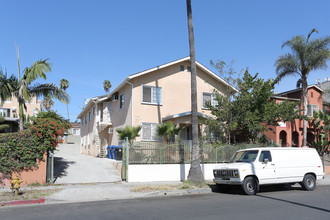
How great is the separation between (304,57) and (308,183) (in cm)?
1222

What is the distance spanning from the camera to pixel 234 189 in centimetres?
1373

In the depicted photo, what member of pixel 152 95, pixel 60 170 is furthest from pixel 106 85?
pixel 60 170

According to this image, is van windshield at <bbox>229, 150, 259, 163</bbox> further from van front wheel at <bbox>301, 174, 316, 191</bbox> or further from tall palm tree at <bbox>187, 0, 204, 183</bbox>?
van front wheel at <bbox>301, 174, 316, 191</bbox>

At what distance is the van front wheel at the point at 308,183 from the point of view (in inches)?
513

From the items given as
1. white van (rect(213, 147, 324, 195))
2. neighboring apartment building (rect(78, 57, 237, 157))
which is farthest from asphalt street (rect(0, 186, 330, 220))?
neighboring apartment building (rect(78, 57, 237, 157))

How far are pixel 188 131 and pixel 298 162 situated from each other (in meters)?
9.61

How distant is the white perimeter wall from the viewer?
14594 mm

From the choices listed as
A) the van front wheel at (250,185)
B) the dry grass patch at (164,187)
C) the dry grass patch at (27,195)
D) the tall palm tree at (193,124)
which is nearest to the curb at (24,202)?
the dry grass patch at (27,195)

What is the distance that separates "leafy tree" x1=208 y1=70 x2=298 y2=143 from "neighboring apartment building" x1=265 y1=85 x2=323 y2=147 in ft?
19.6

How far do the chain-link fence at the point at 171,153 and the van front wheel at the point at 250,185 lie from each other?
4.67 meters

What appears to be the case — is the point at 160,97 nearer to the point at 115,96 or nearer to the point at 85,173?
the point at 115,96

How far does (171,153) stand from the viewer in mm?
15664

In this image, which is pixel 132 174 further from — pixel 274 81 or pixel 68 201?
pixel 274 81

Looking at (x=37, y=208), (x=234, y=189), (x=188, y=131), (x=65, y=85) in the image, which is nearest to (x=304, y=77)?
(x=188, y=131)
